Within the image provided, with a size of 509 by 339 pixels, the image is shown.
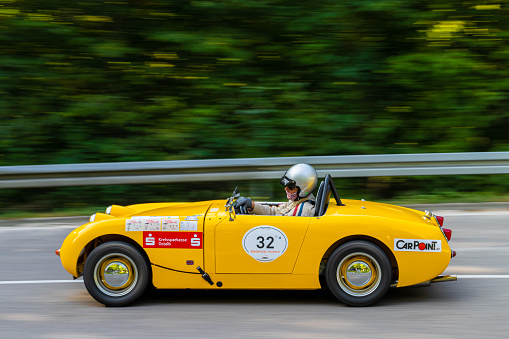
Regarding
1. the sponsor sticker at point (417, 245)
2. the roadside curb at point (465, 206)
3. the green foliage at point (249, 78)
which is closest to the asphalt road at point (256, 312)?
the sponsor sticker at point (417, 245)

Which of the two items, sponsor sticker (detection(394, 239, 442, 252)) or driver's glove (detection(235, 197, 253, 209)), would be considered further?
driver's glove (detection(235, 197, 253, 209))

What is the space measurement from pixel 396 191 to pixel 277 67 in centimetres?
330

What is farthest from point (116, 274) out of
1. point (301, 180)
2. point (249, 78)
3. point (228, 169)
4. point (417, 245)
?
point (249, 78)

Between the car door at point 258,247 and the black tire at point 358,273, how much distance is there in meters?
0.34

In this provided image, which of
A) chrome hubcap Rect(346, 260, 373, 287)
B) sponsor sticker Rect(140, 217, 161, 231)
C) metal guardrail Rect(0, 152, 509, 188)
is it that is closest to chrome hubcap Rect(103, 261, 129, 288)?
sponsor sticker Rect(140, 217, 161, 231)

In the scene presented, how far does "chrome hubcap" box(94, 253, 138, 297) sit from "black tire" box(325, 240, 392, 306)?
1.65 meters

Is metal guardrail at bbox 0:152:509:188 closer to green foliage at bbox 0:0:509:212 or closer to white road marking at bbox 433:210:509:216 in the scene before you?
white road marking at bbox 433:210:509:216

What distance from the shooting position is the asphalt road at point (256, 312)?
4781 mm

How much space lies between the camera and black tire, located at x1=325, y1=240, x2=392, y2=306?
17.2ft

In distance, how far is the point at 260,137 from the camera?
11641mm

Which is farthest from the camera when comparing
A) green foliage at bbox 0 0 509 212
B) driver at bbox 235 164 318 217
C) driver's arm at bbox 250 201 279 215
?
green foliage at bbox 0 0 509 212

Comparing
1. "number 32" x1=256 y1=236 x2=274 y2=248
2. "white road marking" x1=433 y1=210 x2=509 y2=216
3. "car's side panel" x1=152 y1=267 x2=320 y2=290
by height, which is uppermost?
"number 32" x1=256 y1=236 x2=274 y2=248

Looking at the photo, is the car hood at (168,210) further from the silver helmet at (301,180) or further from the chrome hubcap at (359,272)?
the chrome hubcap at (359,272)

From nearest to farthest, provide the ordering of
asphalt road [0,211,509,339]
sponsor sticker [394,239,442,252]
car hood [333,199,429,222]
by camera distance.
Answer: asphalt road [0,211,509,339], sponsor sticker [394,239,442,252], car hood [333,199,429,222]
